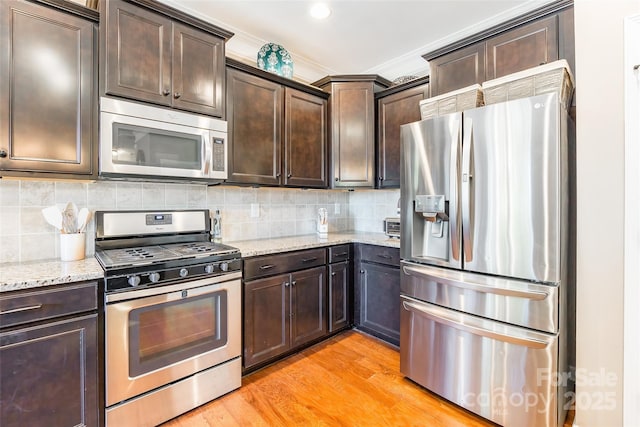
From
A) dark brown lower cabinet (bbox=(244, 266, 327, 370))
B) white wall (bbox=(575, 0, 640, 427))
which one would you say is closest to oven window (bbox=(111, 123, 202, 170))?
dark brown lower cabinet (bbox=(244, 266, 327, 370))

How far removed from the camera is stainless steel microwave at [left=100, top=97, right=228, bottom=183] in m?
1.79

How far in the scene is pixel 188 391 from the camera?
1.83 meters

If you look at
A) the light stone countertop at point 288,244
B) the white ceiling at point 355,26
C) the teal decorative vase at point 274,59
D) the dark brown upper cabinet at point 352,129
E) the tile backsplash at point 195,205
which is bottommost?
the light stone countertop at point 288,244

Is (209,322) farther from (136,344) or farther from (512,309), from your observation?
(512,309)

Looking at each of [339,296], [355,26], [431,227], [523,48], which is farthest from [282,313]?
[523,48]

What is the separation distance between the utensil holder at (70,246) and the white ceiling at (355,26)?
1829 millimetres

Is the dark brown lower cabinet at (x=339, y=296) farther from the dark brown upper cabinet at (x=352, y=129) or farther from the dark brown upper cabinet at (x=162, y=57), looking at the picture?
the dark brown upper cabinet at (x=162, y=57)

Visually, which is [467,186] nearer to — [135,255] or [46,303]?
[135,255]

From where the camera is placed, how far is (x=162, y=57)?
6.41ft

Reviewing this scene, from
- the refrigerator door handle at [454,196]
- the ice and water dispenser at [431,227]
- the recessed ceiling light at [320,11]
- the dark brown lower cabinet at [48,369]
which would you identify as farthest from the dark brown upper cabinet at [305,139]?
the dark brown lower cabinet at [48,369]

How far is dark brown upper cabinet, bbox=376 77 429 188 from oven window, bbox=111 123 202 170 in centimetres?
173

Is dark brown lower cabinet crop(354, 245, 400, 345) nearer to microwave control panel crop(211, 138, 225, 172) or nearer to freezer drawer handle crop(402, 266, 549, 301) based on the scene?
freezer drawer handle crop(402, 266, 549, 301)

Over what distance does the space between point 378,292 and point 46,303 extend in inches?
89.4

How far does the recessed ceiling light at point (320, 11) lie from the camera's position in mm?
2287
